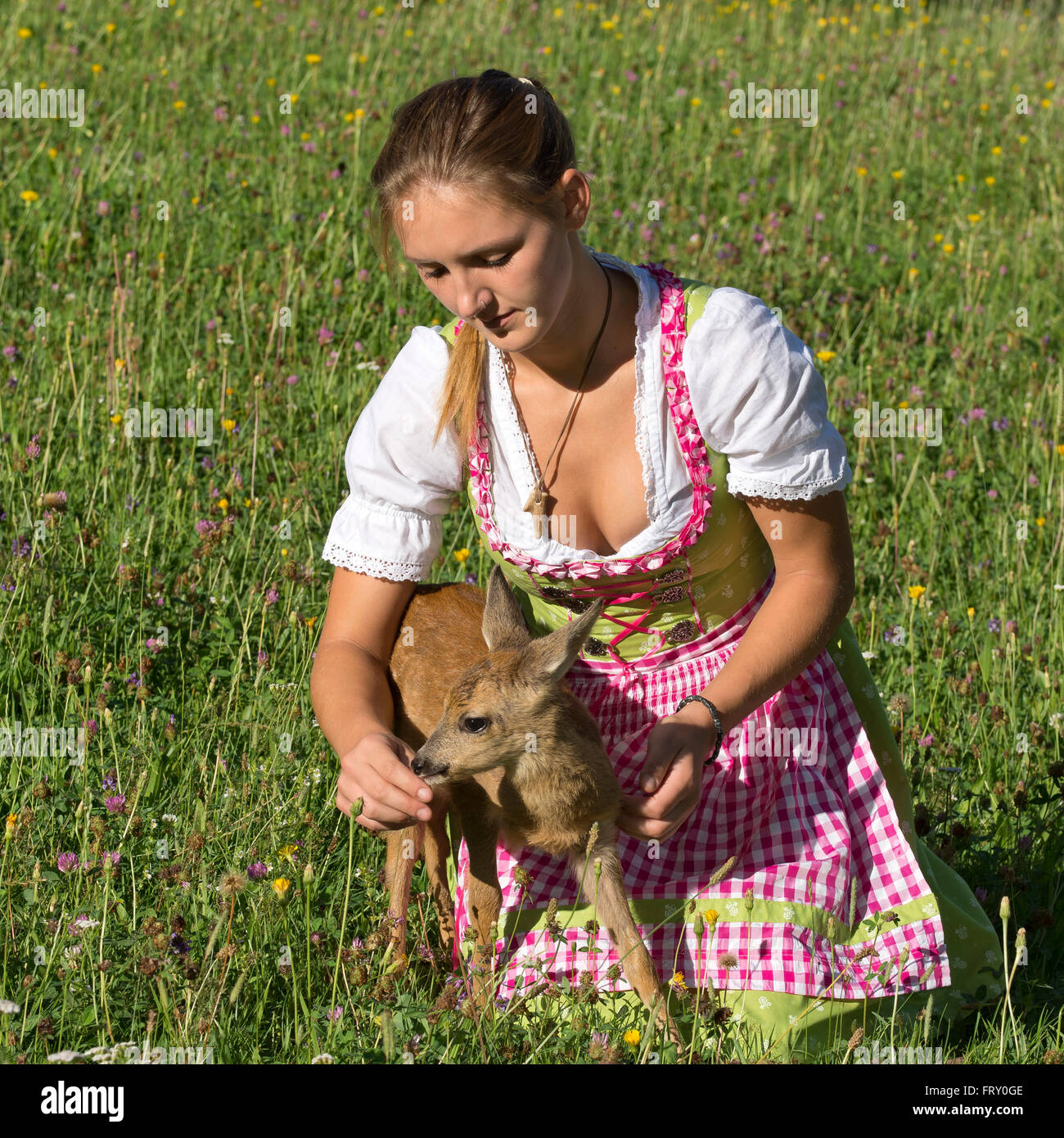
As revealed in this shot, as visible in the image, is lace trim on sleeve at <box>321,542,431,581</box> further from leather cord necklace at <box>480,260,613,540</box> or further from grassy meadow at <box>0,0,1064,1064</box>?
grassy meadow at <box>0,0,1064,1064</box>

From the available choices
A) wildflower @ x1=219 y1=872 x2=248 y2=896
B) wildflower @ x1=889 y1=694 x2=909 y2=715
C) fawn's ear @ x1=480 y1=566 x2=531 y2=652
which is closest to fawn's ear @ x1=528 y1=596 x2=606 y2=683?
fawn's ear @ x1=480 y1=566 x2=531 y2=652

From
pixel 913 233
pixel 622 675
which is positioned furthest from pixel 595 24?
pixel 622 675

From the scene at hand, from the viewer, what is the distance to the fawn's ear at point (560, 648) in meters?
2.85

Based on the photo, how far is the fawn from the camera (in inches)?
116

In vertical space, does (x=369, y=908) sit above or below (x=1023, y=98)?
below

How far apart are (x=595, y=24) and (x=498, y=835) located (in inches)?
348

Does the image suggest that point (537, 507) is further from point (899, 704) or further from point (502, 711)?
point (899, 704)

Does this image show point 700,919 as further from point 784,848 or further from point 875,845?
point 875,845

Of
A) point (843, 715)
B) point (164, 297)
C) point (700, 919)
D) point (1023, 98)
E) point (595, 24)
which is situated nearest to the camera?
point (700, 919)

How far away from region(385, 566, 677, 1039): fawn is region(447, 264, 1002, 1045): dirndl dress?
14cm

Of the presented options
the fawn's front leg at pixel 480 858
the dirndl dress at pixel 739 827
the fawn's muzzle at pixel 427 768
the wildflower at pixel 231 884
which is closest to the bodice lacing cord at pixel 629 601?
the dirndl dress at pixel 739 827

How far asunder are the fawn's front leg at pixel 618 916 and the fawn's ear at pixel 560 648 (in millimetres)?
423

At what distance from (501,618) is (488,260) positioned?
845 millimetres

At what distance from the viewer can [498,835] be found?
10.9 ft
